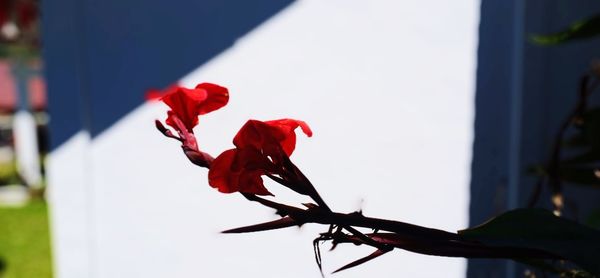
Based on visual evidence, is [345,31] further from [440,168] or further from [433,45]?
[440,168]

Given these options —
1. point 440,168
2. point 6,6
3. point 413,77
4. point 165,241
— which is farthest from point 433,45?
point 6,6

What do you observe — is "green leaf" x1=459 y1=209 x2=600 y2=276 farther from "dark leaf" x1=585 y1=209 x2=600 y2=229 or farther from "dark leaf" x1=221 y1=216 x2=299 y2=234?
"dark leaf" x1=585 y1=209 x2=600 y2=229

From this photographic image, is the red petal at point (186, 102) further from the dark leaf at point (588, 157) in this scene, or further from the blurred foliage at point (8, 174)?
the blurred foliage at point (8, 174)

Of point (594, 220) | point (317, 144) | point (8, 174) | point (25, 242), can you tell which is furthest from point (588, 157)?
point (8, 174)

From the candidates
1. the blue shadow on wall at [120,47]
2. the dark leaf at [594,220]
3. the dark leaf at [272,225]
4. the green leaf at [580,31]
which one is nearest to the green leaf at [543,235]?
the dark leaf at [272,225]

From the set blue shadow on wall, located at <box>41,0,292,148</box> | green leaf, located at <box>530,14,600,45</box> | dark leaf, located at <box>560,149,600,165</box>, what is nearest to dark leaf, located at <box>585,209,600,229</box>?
dark leaf, located at <box>560,149,600,165</box>

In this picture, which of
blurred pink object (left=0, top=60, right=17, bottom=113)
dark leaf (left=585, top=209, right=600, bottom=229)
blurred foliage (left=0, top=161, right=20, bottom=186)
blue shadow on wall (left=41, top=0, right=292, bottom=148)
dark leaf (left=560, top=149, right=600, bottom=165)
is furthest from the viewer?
blurred pink object (left=0, top=60, right=17, bottom=113)
